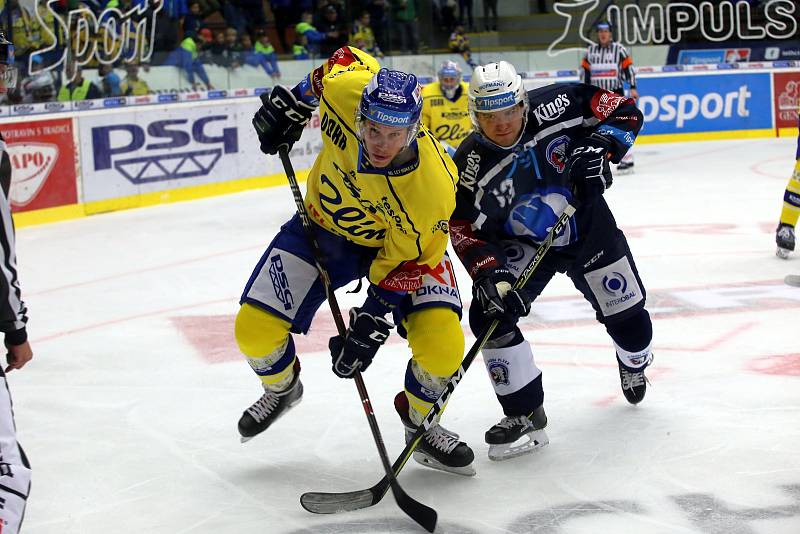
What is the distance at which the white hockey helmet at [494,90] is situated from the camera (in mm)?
3104

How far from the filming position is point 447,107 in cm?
769

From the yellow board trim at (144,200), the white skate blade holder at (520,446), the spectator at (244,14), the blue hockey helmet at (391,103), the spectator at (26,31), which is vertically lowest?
the yellow board trim at (144,200)

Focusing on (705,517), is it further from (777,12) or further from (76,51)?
(777,12)

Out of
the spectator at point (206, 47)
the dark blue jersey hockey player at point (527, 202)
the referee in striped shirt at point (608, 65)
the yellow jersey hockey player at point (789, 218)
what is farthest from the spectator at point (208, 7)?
the dark blue jersey hockey player at point (527, 202)

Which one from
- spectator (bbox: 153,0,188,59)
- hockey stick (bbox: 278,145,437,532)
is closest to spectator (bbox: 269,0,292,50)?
spectator (bbox: 153,0,188,59)

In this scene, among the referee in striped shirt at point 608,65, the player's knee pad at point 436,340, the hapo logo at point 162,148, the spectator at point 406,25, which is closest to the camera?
the player's knee pad at point 436,340

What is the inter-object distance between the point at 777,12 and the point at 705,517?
1109cm

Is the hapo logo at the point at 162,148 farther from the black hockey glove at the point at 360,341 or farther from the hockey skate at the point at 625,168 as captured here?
the black hockey glove at the point at 360,341

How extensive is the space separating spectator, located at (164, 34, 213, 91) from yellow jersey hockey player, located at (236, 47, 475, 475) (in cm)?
633

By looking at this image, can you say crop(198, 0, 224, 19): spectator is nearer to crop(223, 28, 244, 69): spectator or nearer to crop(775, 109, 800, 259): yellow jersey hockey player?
crop(223, 28, 244, 69): spectator

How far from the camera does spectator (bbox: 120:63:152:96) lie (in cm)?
880

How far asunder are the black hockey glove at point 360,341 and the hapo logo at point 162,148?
6039 millimetres

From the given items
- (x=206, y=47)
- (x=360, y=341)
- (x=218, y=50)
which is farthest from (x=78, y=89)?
(x=360, y=341)

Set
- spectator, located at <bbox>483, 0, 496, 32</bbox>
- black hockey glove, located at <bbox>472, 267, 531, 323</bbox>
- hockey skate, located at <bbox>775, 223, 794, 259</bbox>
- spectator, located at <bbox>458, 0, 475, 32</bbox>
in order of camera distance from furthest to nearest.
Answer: spectator, located at <bbox>483, 0, 496, 32</bbox> < spectator, located at <bbox>458, 0, 475, 32</bbox> < hockey skate, located at <bbox>775, 223, 794, 259</bbox> < black hockey glove, located at <bbox>472, 267, 531, 323</bbox>
